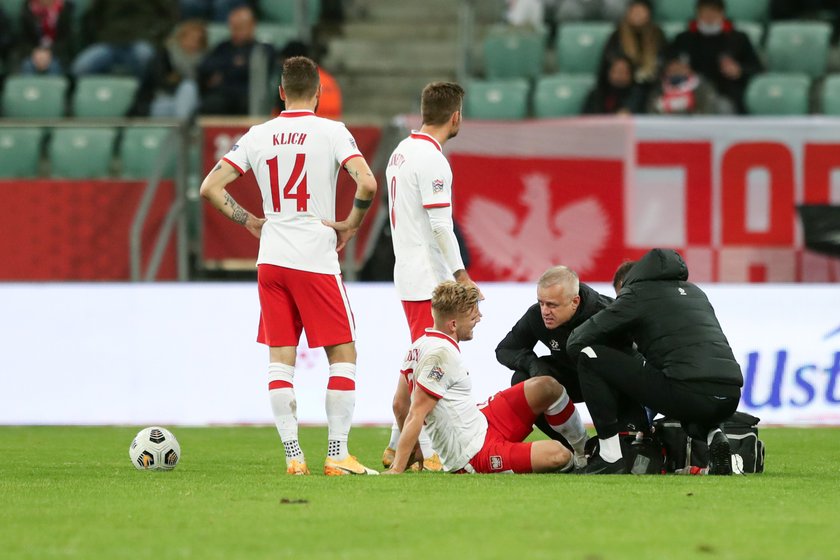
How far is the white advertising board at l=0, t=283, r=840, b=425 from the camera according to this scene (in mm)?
12703

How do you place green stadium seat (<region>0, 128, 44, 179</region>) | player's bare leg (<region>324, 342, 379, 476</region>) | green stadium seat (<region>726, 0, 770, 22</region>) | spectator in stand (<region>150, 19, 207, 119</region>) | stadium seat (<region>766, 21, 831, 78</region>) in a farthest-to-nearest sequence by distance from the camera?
green stadium seat (<region>726, 0, 770, 22</region>)
spectator in stand (<region>150, 19, 207, 119</region>)
stadium seat (<region>766, 21, 831, 78</region>)
green stadium seat (<region>0, 128, 44, 179</region>)
player's bare leg (<region>324, 342, 379, 476</region>)

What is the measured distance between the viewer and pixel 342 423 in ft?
26.7

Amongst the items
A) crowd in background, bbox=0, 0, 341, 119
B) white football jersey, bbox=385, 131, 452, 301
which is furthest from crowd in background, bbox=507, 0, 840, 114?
white football jersey, bbox=385, 131, 452, 301

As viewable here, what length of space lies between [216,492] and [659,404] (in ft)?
7.87

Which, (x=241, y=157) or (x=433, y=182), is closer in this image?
(x=241, y=157)

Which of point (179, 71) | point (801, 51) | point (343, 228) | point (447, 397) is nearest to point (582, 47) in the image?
point (801, 51)

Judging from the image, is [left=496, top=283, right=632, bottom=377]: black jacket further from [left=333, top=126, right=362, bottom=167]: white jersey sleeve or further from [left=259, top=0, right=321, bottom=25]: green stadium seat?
[left=259, top=0, right=321, bottom=25]: green stadium seat

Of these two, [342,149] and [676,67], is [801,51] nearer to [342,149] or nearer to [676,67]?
[676,67]

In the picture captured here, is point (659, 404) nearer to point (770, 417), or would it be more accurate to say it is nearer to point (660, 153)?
point (770, 417)

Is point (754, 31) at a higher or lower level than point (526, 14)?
lower

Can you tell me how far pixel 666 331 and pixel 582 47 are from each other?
364 inches

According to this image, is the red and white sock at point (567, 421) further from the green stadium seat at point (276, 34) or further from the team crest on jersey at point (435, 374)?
the green stadium seat at point (276, 34)

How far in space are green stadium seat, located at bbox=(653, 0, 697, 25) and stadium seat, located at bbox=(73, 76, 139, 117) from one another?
5983 mm

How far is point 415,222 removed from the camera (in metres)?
8.73
